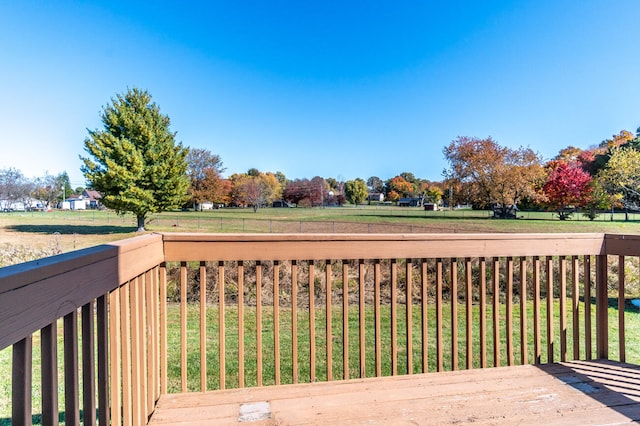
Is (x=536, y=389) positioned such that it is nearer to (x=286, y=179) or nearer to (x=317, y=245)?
(x=317, y=245)

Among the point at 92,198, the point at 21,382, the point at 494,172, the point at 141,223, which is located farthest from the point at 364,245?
the point at 92,198

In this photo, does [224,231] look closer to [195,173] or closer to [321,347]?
[195,173]

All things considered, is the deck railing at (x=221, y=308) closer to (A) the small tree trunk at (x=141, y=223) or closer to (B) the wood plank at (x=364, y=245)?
(B) the wood plank at (x=364, y=245)

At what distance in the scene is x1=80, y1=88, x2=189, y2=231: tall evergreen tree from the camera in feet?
33.0

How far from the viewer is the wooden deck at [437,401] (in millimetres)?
1136

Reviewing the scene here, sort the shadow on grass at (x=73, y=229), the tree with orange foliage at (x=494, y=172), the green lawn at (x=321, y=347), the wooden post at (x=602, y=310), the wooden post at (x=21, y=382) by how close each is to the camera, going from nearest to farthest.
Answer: the wooden post at (x=21, y=382), the wooden post at (x=602, y=310), the green lawn at (x=321, y=347), the shadow on grass at (x=73, y=229), the tree with orange foliage at (x=494, y=172)

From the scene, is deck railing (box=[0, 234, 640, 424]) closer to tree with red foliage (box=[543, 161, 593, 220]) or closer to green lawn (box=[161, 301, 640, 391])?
green lawn (box=[161, 301, 640, 391])

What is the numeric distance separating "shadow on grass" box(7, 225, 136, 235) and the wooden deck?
8803mm

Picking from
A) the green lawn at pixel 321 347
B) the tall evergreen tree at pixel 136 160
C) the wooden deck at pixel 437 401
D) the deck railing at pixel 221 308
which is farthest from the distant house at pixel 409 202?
the wooden deck at pixel 437 401

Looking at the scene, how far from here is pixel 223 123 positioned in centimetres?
1308

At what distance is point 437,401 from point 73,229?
10096 mm

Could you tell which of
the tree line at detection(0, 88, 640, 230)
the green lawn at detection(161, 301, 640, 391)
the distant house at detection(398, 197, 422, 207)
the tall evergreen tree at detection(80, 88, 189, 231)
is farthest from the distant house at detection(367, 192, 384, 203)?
the green lawn at detection(161, 301, 640, 391)

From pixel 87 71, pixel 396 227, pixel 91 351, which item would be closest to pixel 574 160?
pixel 396 227

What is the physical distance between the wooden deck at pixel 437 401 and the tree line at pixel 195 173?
7.59m
